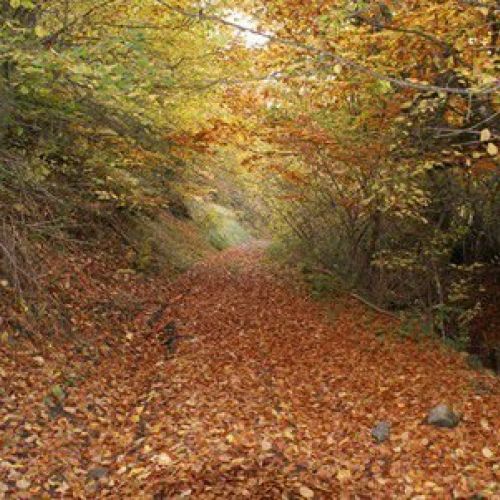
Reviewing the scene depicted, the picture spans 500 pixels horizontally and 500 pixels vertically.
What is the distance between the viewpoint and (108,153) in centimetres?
1015

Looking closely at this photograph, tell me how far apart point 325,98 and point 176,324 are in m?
4.77

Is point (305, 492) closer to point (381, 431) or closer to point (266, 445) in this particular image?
point (266, 445)

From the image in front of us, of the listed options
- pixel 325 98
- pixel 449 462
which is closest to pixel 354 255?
pixel 325 98

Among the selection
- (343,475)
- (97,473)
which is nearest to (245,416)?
(343,475)

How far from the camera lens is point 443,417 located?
664 cm

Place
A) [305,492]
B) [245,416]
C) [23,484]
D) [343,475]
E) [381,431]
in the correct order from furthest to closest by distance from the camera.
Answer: [245,416] → [381,431] → [343,475] → [305,492] → [23,484]

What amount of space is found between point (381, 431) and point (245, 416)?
5.31ft

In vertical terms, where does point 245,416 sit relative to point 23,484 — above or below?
below

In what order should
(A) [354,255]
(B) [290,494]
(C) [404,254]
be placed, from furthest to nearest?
(A) [354,255], (C) [404,254], (B) [290,494]

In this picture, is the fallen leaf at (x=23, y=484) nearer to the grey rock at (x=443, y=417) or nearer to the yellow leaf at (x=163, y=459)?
the yellow leaf at (x=163, y=459)

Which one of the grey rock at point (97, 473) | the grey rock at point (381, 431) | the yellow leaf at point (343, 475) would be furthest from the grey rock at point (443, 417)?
the grey rock at point (97, 473)

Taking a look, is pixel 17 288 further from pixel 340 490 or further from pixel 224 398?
pixel 340 490

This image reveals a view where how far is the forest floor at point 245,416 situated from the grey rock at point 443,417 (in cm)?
10

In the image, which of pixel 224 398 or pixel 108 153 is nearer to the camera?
pixel 224 398
